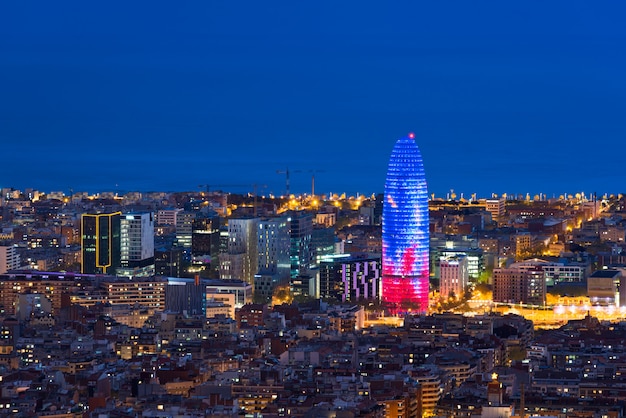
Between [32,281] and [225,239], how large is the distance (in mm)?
6572

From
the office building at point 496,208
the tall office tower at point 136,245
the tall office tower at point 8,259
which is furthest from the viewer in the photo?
the office building at point 496,208

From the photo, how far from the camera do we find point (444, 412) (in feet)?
83.3

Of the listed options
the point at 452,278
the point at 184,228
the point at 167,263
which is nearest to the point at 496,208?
Answer: the point at 184,228

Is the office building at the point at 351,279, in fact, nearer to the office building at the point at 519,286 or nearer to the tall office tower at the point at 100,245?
the office building at the point at 519,286

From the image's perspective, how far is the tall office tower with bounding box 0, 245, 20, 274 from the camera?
130ft

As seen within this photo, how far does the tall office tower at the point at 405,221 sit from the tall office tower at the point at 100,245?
497 cm

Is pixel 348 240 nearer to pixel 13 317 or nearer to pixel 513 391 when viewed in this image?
pixel 13 317

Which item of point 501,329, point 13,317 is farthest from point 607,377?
point 13,317

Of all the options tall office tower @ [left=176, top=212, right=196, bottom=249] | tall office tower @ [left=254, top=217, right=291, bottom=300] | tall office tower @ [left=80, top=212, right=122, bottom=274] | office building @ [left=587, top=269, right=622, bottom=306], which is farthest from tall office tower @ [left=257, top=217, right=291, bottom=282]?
office building @ [left=587, top=269, right=622, bottom=306]

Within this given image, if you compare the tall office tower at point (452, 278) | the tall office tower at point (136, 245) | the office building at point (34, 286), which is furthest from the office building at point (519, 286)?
the office building at point (34, 286)

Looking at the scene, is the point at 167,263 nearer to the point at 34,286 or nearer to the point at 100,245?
the point at 100,245

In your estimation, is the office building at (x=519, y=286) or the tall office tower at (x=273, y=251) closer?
the office building at (x=519, y=286)

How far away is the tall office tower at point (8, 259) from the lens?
3978 cm

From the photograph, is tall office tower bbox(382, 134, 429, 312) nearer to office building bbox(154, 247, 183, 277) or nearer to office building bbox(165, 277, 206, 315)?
office building bbox(165, 277, 206, 315)
